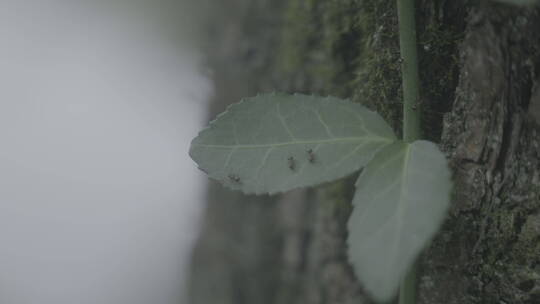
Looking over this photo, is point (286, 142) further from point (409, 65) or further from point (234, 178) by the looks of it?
point (409, 65)

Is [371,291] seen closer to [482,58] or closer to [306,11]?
[482,58]

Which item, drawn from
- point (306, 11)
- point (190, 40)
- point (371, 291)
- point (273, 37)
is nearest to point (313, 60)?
point (306, 11)

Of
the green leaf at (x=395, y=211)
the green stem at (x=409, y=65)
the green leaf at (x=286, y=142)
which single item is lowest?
the green leaf at (x=395, y=211)

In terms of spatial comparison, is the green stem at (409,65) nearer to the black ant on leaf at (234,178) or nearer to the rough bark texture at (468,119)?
the rough bark texture at (468,119)

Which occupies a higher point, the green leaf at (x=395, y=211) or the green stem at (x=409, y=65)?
the green stem at (x=409, y=65)

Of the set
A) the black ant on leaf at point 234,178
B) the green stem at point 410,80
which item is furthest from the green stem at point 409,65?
the black ant on leaf at point 234,178

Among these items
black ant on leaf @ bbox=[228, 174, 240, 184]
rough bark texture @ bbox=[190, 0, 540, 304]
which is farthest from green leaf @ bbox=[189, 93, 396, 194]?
rough bark texture @ bbox=[190, 0, 540, 304]
